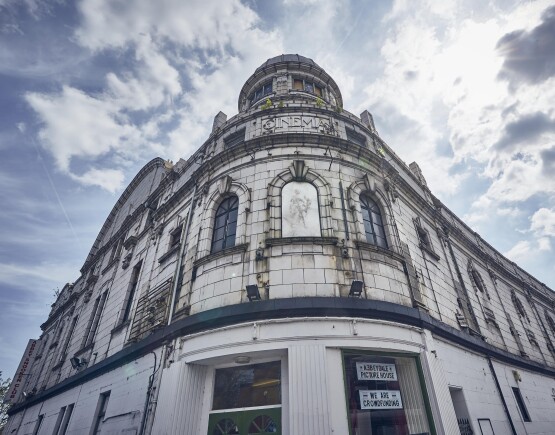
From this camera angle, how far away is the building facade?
24.2ft

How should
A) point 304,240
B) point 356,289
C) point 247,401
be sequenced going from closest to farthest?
point 247,401 → point 356,289 → point 304,240

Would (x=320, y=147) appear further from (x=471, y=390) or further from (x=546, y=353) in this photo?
(x=546, y=353)

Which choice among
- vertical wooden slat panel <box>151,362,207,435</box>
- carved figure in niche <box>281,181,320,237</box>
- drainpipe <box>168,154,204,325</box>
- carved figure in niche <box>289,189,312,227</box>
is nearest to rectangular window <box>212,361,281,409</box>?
vertical wooden slat panel <box>151,362,207,435</box>

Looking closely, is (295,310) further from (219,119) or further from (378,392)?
(219,119)

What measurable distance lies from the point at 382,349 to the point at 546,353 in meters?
20.0

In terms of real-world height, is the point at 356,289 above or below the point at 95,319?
below

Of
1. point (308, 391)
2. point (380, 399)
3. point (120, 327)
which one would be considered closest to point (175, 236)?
point (120, 327)

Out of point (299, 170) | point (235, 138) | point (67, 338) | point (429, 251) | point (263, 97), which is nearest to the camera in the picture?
point (299, 170)

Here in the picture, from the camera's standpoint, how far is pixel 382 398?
7.38 metres

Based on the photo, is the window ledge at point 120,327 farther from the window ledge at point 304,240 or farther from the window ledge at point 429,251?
the window ledge at point 429,251

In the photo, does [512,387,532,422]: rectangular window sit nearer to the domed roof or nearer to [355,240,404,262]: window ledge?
[355,240,404,262]: window ledge

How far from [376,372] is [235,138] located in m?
10.6

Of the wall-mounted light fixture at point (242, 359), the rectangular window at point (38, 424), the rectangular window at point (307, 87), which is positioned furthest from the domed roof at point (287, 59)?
the rectangular window at point (38, 424)

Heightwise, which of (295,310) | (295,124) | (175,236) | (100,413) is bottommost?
(100,413)
